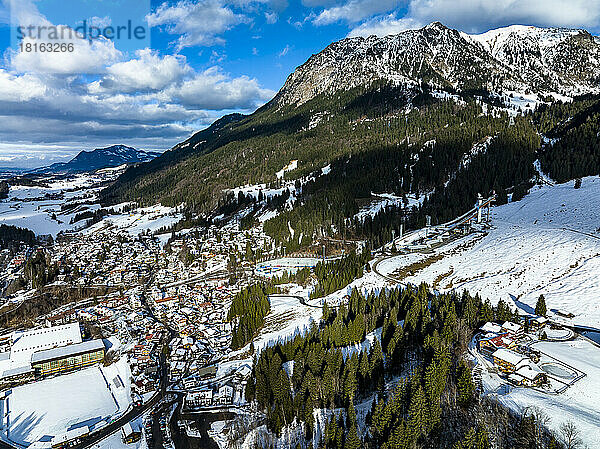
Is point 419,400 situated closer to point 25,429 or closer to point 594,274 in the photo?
point 594,274

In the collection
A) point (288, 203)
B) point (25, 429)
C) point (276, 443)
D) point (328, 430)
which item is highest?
point (288, 203)

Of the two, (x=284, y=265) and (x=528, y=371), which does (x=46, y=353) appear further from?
(x=528, y=371)

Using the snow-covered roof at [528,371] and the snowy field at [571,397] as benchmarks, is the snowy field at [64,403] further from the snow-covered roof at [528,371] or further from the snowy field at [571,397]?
the snow-covered roof at [528,371]

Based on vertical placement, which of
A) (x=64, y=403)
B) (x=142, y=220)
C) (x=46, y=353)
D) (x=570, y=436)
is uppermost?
(x=142, y=220)

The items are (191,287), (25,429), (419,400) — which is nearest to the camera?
(419,400)

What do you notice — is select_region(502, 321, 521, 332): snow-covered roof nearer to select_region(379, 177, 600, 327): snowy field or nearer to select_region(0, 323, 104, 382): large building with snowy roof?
select_region(379, 177, 600, 327): snowy field

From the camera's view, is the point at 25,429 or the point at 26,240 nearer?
the point at 25,429

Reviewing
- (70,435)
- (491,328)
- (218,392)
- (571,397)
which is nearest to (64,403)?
(70,435)

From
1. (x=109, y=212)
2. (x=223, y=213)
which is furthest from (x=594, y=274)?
(x=109, y=212)
